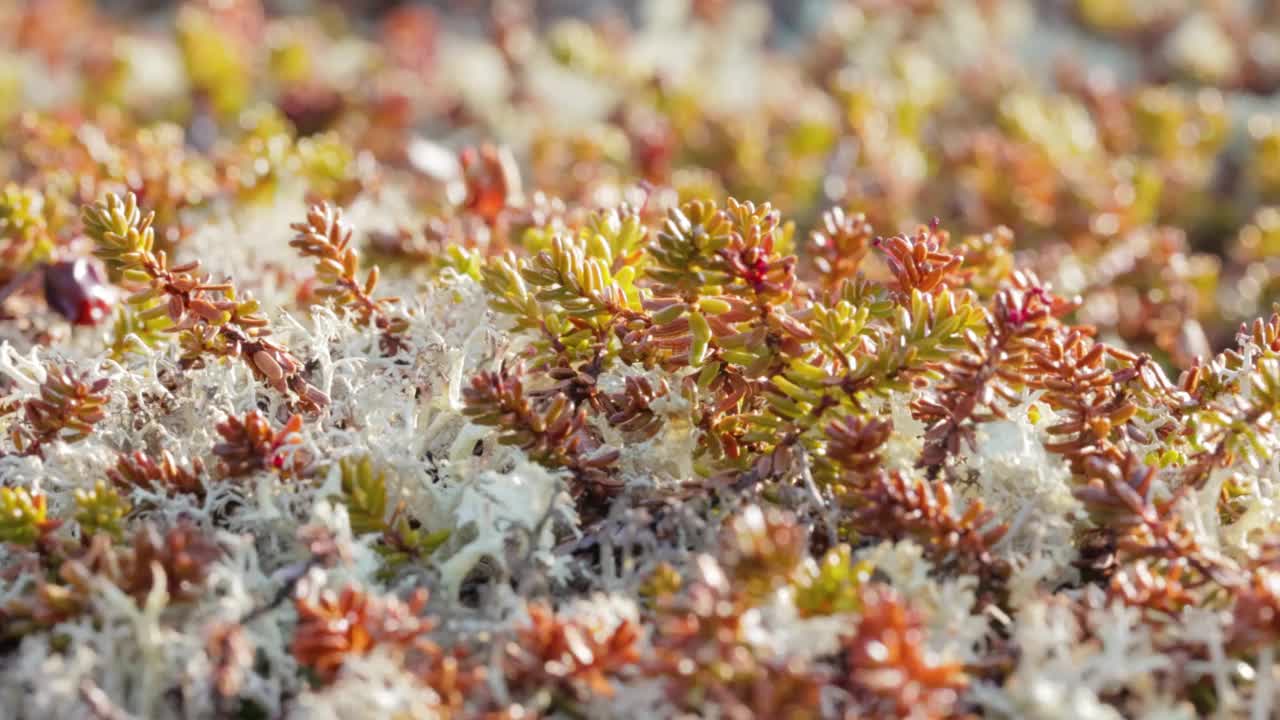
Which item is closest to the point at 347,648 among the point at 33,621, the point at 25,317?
the point at 33,621

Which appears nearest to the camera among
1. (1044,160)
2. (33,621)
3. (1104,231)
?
(33,621)

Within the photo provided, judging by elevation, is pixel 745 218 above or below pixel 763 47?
above

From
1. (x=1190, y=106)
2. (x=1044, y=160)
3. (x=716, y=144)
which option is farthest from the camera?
(x=1190, y=106)

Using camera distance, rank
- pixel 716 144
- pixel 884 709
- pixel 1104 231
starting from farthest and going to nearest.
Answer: pixel 716 144, pixel 1104 231, pixel 884 709

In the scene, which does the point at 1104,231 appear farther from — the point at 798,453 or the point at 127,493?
the point at 127,493

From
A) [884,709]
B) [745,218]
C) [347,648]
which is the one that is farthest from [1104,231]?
[347,648]

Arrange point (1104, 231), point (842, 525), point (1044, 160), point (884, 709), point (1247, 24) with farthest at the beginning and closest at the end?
point (1247, 24) < point (1044, 160) < point (1104, 231) < point (842, 525) < point (884, 709)

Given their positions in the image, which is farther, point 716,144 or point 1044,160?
point 716,144

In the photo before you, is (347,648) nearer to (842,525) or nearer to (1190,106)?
(842,525)

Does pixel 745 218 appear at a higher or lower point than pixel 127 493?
higher
